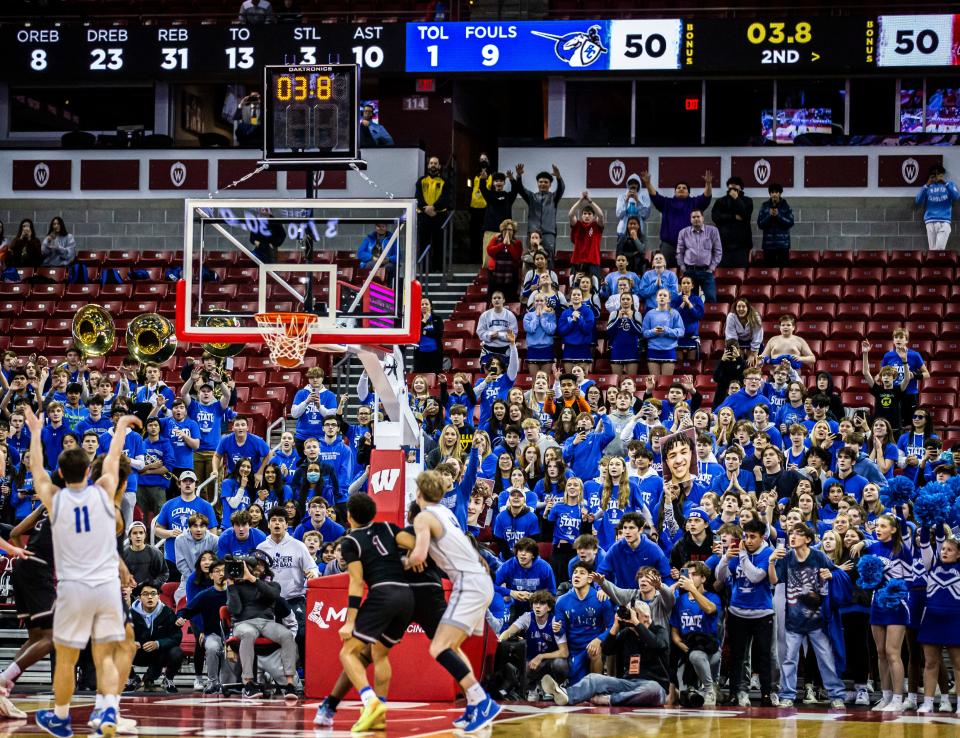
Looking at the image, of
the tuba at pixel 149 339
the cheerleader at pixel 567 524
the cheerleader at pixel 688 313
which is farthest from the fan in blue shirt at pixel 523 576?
the tuba at pixel 149 339

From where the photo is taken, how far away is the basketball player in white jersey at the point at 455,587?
11.5 metres

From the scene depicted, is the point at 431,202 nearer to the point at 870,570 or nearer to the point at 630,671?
the point at 630,671

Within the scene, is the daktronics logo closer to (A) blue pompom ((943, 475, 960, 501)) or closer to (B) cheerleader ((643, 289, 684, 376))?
(A) blue pompom ((943, 475, 960, 501))

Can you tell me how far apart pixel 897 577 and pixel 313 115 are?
7.04m

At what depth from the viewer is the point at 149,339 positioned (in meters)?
21.1

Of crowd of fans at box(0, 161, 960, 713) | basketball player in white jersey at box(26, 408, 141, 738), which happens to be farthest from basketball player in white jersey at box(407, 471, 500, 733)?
basketball player in white jersey at box(26, 408, 141, 738)

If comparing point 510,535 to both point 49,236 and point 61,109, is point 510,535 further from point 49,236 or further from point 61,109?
point 61,109

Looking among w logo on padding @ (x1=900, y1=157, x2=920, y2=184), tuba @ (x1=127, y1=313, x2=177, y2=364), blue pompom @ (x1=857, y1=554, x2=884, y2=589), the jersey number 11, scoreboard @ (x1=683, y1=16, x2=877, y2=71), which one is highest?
scoreboard @ (x1=683, y1=16, x2=877, y2=71)

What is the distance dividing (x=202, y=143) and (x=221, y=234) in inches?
558

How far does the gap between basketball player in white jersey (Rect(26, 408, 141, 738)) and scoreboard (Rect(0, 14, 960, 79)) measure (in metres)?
16.1

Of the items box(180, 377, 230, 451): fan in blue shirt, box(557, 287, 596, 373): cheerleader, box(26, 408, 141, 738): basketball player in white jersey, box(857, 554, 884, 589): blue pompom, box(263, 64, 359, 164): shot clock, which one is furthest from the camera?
box(557, 287, 596, 373): cheerleader

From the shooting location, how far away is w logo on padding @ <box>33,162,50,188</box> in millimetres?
28812

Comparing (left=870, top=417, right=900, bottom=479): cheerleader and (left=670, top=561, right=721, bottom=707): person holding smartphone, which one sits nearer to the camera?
(left=670, top=561, right=721, bottom=707): person holding smartphone

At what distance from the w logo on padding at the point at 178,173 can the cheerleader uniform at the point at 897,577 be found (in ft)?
58.2
